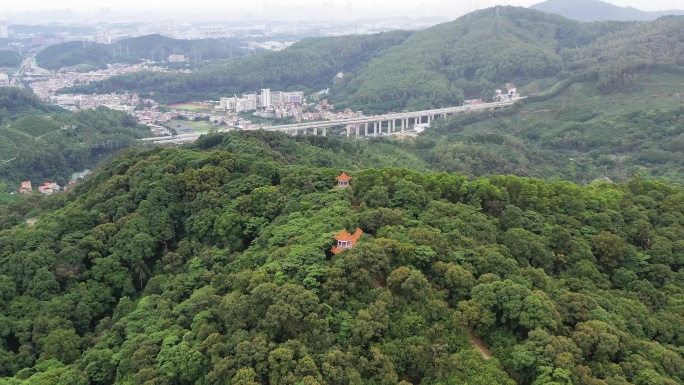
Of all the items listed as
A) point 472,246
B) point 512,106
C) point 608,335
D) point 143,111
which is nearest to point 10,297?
point 472,246

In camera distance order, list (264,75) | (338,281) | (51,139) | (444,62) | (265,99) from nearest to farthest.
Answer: (338,281), (51,139), (265,99), (444,62), (264,75)

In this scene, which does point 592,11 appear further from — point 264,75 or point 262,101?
point 262,101

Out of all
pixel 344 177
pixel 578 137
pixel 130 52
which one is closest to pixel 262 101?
pixel 578 137

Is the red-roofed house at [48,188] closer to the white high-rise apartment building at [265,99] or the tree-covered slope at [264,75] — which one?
the white high-rise apartment building at [265,99]

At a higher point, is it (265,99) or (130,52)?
(130,52)

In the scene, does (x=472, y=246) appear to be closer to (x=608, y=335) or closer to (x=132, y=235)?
(x=608, y=335)

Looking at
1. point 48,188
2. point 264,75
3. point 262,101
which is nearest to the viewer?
point 48,188
